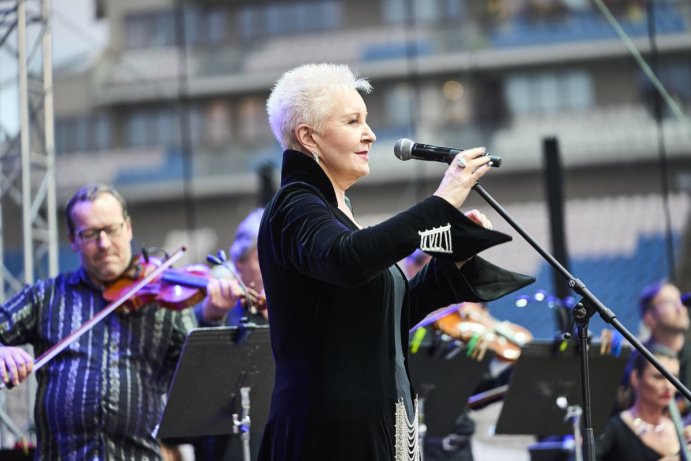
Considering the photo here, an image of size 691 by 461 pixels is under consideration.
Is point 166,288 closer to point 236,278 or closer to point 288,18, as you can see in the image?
point 236,278

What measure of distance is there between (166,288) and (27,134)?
68.9 inches

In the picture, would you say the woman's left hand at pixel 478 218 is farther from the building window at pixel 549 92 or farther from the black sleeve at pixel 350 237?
the building window at pixel 549 92

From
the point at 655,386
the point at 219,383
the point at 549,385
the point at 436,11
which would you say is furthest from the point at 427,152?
the point at 436,11

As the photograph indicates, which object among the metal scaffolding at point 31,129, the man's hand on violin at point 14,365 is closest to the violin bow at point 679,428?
the man's hand on violin at point 14,365

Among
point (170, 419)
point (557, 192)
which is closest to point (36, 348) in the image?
point (170, 419)

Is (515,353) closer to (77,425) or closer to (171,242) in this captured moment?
(77,425)

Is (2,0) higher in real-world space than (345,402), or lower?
higher

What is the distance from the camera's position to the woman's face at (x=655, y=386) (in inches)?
176

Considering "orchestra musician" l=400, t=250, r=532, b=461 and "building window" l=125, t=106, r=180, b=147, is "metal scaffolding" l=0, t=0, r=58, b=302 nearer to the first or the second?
"orchestra musician" l=400, t=250, r=532, b=461

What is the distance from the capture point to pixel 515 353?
4.42 metres

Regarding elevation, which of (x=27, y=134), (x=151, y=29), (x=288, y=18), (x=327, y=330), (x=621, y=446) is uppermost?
(x=288, y=18)

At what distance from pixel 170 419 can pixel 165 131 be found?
24.0 feet

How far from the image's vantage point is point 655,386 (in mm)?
4477

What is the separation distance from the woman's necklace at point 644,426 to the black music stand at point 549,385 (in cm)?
34
